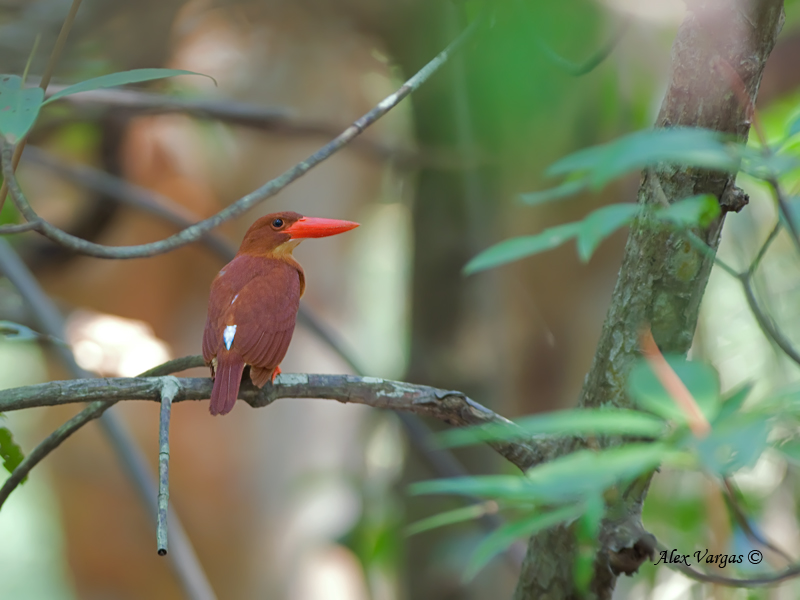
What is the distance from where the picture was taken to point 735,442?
0.41 metres

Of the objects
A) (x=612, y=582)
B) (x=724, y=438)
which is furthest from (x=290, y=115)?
(x=724, y=438)

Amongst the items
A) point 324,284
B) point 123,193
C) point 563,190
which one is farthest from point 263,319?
point 324,284

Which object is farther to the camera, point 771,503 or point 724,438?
point 771,503

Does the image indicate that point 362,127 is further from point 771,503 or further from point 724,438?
point 771,503

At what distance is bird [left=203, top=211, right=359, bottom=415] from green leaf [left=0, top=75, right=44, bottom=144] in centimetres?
51

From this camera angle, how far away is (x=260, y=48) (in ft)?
11.0

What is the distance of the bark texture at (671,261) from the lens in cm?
90

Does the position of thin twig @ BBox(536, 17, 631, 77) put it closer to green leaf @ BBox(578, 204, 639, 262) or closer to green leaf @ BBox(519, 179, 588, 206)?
green leaf @ BBox(519, 179, 588, 206)

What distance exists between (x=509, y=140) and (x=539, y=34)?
36 cm

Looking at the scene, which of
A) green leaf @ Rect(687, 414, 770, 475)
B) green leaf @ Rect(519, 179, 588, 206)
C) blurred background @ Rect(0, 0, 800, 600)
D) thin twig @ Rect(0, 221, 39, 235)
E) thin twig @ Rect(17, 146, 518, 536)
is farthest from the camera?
blurred background @ Rect(0, 0, 800, 600)

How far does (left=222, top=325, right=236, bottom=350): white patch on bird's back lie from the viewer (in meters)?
1.28

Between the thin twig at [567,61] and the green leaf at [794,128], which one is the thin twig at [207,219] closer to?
the thin twig at [567,61]

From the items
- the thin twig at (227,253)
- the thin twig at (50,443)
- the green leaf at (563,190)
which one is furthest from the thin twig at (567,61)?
the thin twig at (227,253)

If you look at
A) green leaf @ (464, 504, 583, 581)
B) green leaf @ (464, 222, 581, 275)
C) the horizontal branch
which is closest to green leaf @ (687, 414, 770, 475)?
green leaf @ (464, 504, 583, 581)
